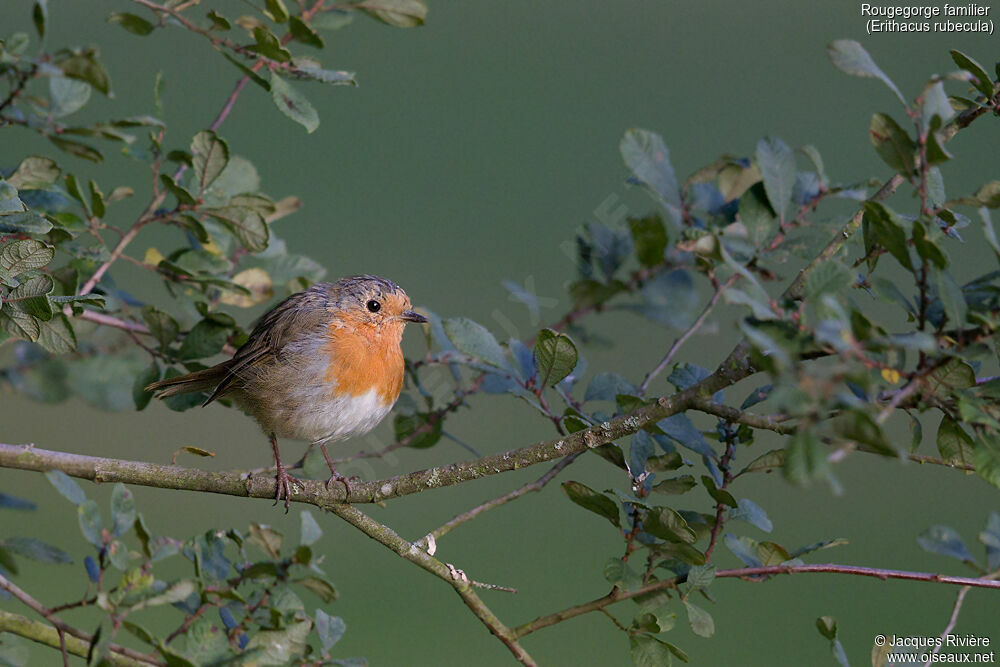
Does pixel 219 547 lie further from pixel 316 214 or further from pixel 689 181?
pixel 316 214

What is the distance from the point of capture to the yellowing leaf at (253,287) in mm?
1842

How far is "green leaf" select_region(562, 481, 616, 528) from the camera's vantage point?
1270 mm

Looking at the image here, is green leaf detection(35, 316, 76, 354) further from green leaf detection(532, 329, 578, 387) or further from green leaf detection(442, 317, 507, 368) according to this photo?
green leaf detection(532, 329, 578, 387)

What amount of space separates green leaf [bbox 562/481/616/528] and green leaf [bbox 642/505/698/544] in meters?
0.06

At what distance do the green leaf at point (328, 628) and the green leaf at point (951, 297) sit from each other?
806mm

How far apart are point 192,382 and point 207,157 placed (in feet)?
1.60

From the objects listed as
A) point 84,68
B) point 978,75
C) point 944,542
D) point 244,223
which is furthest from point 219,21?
point 944,542

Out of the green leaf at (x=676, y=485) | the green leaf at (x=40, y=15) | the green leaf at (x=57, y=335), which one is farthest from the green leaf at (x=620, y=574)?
the green leaf at (x=40, y=15)

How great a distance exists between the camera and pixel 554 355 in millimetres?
1356

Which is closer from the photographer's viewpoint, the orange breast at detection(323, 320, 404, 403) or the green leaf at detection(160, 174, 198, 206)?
the green leaf at detection(160, 174, 198, 206)

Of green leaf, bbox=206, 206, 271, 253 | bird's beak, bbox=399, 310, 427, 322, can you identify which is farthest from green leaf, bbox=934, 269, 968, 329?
bird's beak, bbox=399, 310, 427, 322

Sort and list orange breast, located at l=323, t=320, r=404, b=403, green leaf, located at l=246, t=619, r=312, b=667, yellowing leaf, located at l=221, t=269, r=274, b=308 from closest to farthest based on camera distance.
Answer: green leaf, located at l=246, t=619, r=312, b=667 → yellowing leaf, located at l=221, t=269, r=274, b=308 → orange breast, located at l=323, t=320, r=404, b=403

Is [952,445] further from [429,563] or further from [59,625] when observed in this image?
[59,625]

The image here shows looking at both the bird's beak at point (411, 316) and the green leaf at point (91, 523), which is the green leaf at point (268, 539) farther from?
the bird's beak at point (411, 316)
